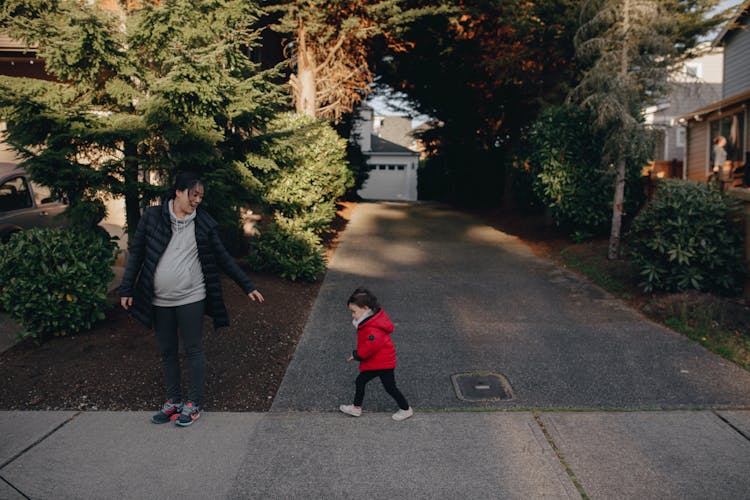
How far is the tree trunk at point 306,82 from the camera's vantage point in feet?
45.8


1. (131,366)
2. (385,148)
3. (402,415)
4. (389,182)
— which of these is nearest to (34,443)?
(131,366)

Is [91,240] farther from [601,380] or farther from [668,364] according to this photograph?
[668,364]

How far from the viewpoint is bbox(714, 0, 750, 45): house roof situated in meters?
16.7

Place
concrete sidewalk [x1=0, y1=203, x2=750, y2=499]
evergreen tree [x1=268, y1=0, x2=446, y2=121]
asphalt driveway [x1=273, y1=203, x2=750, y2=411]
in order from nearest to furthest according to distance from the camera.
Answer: concrete sidewalk [x1=0, y1=203, x2=750, y2=499] → asphalt driveway [x1=273, y1=203, x2=750, y2=411] → evergreen tree [x1=268, y1=0, x2=446, y2=121]

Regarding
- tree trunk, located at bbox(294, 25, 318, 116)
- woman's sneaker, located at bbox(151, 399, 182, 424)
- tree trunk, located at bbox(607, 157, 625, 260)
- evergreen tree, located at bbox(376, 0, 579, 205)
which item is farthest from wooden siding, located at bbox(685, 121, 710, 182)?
woman's sneaker, located at bbox(151, 399, 182, 424)

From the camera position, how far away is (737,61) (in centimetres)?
1978

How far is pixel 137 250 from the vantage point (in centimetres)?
420

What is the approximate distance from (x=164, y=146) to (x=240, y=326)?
225cm

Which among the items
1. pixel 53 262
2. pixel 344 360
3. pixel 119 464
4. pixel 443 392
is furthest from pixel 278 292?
pixel 119 464

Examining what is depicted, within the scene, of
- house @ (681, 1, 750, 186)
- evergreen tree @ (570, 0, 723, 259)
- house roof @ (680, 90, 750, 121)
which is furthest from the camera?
house @ (681, 1, 750, 186)

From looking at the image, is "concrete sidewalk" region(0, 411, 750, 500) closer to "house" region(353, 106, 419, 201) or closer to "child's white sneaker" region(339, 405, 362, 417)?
"child's white sneaker" region(339, 405, 362, 417)

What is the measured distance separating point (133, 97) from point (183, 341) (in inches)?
130

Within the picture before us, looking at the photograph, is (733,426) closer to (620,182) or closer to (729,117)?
(620,182)

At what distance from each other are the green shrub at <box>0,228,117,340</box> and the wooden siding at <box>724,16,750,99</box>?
2070cm
